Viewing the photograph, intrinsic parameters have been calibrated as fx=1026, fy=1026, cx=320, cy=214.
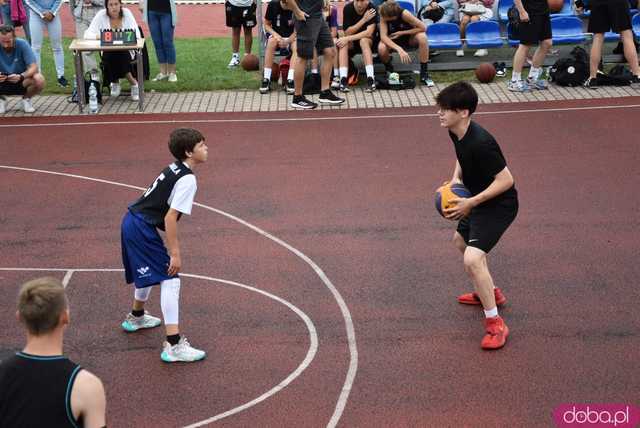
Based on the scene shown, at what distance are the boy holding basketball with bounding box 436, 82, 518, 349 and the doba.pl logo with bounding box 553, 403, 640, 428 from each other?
1.05 meters

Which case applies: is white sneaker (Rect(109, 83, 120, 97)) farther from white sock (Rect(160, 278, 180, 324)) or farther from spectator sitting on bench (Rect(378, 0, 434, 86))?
white sock (Rect(160, 278, 180, 324))

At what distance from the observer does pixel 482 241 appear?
8266mm

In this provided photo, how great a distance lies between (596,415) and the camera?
7211 millimetres

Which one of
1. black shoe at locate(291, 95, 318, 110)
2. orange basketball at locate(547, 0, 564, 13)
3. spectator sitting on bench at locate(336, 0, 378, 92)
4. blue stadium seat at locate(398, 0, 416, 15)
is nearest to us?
black shoe at locate(291, 95, 318, 110)

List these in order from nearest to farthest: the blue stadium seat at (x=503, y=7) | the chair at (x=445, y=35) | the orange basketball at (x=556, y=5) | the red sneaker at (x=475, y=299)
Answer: the red sneaker at (x=475, y=299) → the chair at (x=445, y=35) → the orange basketball at (x=556, y=5) → the blue stadium seat at (x=503, y=7)

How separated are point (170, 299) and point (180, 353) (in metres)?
0.45

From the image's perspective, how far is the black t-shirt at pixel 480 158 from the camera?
26.7 feet

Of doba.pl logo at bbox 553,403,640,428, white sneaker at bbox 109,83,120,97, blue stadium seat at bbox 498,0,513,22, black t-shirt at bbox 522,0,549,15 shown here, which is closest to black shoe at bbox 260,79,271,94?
white sneaker at bbox 109,83,120,97

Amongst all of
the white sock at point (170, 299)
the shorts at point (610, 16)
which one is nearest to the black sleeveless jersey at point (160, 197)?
the white sock at point (170, 299)

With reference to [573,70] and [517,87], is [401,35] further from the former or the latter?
[573,70]

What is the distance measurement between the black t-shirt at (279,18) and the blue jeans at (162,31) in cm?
165

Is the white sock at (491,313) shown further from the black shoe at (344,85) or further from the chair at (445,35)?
the chair at (445,35)

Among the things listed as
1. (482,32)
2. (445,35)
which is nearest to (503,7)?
(482,32)

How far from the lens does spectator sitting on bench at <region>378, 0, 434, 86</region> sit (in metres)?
16.9
